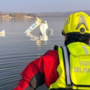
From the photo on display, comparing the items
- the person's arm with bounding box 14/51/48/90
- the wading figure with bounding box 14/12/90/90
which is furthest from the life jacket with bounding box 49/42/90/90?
the person's arm with bounding box 14/51/48/90

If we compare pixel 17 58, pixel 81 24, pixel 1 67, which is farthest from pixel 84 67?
pixel 17 58

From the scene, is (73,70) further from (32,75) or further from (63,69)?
(32,75)

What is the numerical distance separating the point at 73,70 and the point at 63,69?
8 centimetres

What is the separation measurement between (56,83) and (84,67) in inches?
10.4

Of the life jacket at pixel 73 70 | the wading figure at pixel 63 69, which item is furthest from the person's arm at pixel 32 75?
the life jacket at pixel 73 70

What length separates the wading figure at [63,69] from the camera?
2080 millimetres

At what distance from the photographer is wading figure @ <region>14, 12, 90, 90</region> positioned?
208cm

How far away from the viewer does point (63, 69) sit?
208 cm

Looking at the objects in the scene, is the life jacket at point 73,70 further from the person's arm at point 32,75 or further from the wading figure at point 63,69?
the person's arm at point 32,75

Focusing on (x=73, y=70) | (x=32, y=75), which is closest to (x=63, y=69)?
(x=73, y=70)

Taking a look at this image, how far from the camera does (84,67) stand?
211 cm

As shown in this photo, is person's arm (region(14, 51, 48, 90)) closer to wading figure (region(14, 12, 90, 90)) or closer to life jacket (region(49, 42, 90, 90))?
wading figure (region(14, 12, 90, 90))

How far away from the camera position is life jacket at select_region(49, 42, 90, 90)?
2076mm

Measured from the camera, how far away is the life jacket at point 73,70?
2.08m
